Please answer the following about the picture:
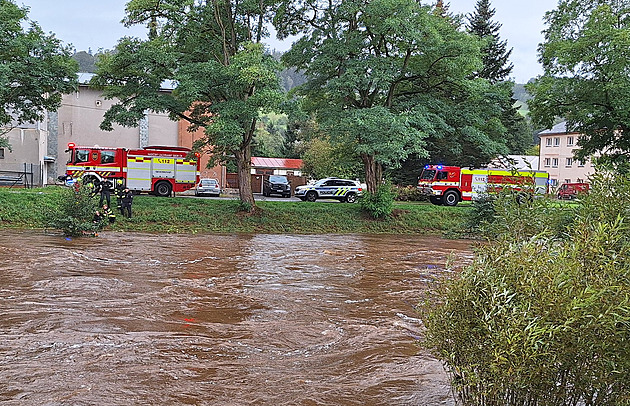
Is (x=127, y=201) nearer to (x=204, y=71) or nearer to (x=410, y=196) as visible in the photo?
(x=204, y=71)

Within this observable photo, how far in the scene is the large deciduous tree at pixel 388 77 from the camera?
89.5 feet

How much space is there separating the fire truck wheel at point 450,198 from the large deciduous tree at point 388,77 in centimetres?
528

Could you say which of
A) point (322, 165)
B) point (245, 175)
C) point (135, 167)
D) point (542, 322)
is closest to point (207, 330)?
point (542, 322)

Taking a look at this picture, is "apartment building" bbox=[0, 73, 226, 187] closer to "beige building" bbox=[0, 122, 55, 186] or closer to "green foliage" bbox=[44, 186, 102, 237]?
"beige building" bbox=[0, 122, 55, 186]

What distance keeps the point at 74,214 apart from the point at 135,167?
41.9ft

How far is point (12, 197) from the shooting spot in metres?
26.3

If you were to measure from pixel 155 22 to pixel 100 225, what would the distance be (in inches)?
388

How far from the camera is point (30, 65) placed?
26531mm

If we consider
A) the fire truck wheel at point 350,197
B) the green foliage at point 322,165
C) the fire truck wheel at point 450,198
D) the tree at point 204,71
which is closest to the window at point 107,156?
the tree at point 204,71

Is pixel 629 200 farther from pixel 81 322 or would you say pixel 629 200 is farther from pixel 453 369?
pixel 81 322

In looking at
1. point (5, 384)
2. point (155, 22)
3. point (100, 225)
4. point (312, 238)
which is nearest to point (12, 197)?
point (100, 225)

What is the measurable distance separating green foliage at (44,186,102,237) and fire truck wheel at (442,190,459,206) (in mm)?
21450

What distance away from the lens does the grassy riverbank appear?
25.7 meters

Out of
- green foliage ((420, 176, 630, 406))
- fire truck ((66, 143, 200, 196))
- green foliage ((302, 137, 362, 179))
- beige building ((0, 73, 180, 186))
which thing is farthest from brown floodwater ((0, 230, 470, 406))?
green foliage ((302, 137, 362, 179))
